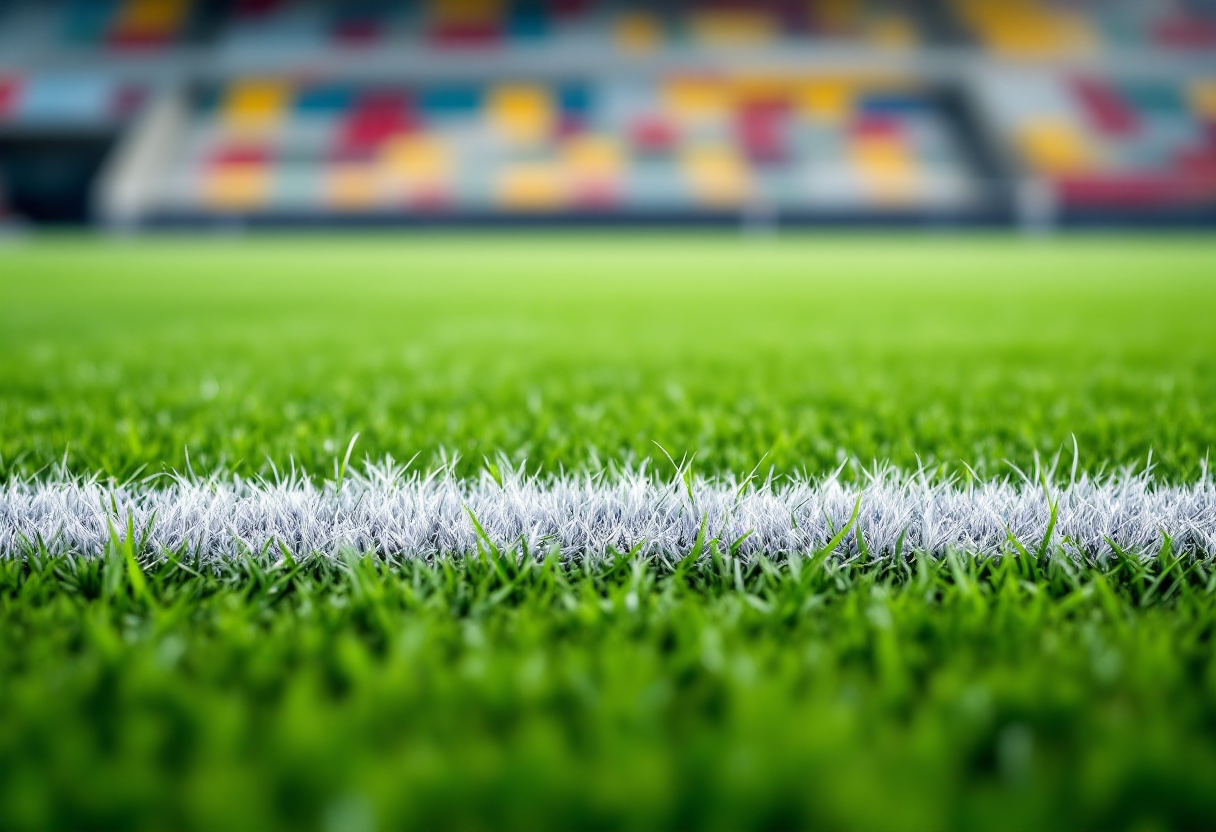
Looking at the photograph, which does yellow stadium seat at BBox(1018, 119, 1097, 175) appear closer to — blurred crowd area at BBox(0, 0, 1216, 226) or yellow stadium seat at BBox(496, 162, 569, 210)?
blurred crowd area at BBox(0, 0, 1216, 226)

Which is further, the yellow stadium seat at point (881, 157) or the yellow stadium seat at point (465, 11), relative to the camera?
the yellow stadium seat at point (465, 11)

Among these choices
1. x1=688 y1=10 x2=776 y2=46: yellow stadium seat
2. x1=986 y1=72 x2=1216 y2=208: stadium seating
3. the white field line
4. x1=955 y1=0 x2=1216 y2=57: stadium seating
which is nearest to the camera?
the white field line

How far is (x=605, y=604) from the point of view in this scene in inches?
27.5

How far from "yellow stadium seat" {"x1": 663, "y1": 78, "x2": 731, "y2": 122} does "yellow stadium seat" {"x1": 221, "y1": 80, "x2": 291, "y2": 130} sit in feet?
29.8

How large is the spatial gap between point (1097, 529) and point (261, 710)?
856mm

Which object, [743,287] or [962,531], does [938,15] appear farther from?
[962,531]

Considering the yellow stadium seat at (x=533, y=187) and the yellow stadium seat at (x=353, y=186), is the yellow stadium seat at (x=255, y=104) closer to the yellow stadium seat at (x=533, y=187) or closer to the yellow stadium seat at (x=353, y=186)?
the yellow stadium seat at (x=353, y=186)

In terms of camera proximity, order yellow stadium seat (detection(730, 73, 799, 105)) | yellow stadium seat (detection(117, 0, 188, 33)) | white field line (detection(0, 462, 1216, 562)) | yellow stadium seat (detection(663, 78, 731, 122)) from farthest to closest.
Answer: yellow stadium seat (detection(117, 0, 188, 33)) < yellow stadium seat (detection(730, 73, 799, 105)) < yellow stadium seat (detection(663, 78, 731, 122)) < white field line (detection(0, 462, 1216, 562))

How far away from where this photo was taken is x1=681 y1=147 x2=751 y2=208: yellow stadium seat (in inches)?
666

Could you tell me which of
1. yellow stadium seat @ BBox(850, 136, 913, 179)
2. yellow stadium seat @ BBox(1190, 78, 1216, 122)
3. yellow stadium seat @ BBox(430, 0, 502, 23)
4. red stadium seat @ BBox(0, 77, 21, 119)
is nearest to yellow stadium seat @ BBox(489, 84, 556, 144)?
yellow stadium seat @ BBox(430, 0, 502, 23)

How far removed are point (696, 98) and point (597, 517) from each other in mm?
19912

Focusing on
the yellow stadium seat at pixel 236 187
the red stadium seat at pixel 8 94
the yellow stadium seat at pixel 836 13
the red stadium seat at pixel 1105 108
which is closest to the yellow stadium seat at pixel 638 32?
the yellow stadium seat at pixel 836 13

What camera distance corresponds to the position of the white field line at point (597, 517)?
2.81 feet

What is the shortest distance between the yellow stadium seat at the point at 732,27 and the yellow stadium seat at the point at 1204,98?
965 cm
